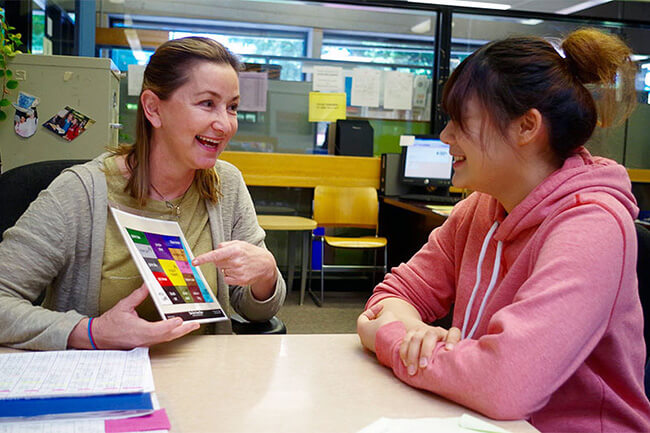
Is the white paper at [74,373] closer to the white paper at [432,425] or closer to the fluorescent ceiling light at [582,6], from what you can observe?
the white paper at [432,425]

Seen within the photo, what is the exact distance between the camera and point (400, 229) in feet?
15.2

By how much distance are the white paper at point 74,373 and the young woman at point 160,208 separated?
0.76 ft

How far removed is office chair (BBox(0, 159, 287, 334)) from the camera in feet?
4.41

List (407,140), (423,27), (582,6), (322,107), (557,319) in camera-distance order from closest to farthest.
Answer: (557,319) → (407,140) → (322,107) → (423,27) → (582,6)

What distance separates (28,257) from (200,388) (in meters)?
0.53

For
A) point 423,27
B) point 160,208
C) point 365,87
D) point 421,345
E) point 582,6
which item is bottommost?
point 421,345

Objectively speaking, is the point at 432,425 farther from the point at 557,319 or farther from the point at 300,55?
the point at 300,55

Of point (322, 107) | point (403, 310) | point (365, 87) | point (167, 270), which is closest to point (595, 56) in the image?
point (403, 310)

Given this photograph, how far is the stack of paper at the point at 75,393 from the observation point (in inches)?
27.2

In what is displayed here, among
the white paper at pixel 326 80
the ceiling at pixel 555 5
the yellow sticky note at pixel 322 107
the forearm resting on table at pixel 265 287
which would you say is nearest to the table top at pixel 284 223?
the yellow sticky note at pixel 322 107

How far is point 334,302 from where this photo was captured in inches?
172

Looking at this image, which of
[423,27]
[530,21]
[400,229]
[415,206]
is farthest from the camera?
[530,21]

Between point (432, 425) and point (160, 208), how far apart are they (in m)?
0.86

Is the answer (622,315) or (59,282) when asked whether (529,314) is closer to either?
(622,315)
